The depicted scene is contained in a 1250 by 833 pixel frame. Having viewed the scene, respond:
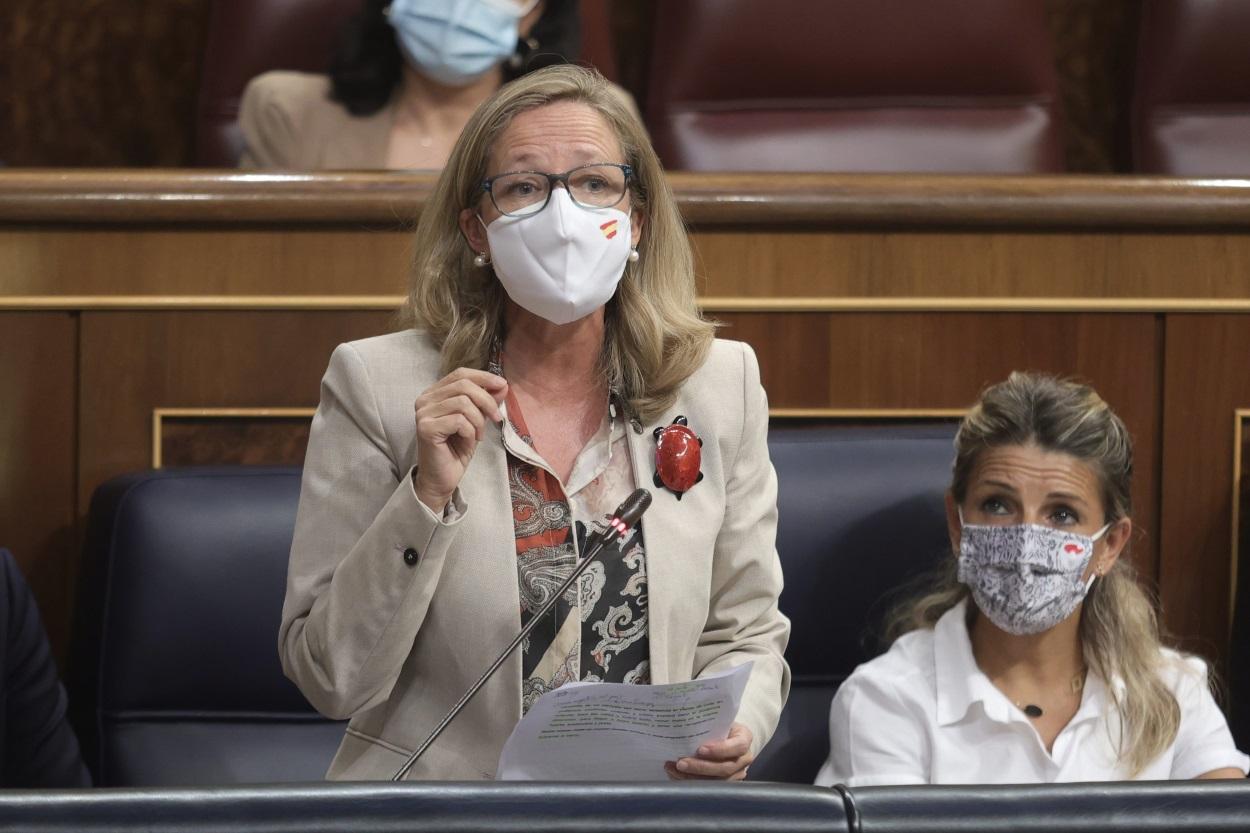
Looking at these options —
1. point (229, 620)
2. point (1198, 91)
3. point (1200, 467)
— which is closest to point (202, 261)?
point (229, 620)

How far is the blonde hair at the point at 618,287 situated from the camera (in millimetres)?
1308

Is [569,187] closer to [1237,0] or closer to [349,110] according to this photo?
[349,110]

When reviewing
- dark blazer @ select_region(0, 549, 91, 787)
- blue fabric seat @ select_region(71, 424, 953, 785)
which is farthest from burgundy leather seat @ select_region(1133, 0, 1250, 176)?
dark blazer @ select_region(0, 549, 91, 787)

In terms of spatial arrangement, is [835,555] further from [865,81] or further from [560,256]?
[865,81]

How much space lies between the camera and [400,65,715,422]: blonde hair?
1.31m

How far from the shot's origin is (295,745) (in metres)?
1.61

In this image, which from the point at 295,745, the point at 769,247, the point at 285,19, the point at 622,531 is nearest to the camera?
the point at 622,531

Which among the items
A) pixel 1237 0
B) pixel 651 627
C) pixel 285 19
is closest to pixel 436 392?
pixel 651 627

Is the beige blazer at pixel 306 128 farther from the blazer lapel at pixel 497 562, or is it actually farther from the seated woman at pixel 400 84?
the blazer lapel at pixel 497 562

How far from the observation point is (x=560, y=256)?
4.11 feet

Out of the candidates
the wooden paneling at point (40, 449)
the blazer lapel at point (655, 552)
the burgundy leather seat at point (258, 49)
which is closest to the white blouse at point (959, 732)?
the blazer lapel at point (655, 552)

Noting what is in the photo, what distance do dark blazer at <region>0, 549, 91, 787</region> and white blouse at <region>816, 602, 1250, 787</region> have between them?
717mm

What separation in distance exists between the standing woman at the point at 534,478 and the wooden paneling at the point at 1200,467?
684 millimetres

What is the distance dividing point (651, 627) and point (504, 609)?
111 millimetres
